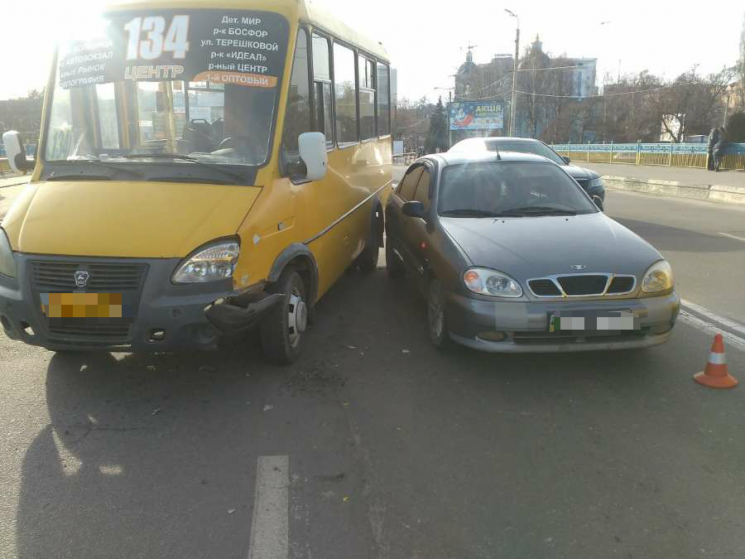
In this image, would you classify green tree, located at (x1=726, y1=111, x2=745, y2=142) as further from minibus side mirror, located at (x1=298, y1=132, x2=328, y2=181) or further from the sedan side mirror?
minibus side mirror, located at (x1=298, y1=132, x2=328, y2=181)

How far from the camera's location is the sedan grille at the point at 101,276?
3557 mm

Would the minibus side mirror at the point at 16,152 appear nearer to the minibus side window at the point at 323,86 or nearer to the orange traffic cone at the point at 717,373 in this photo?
the minibus side window at the point at 323,86

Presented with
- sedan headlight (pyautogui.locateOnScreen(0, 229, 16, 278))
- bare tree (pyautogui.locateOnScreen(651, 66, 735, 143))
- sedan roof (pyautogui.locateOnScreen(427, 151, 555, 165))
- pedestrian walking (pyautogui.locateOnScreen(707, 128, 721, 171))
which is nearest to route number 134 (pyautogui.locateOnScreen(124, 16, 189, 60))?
sedan headlight (pyautogui.locateOnScreen(0, 229, 16, 278))

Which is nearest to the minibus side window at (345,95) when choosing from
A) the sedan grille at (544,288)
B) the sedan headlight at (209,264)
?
the sedan headlight at (209,264)

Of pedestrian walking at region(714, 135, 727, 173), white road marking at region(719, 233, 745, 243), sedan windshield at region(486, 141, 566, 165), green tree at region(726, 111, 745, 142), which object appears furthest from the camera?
green tree at region(726, 111, 745, 142)

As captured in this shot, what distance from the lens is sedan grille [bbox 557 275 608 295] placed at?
411 cm

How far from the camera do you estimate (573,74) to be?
7881 centimetres

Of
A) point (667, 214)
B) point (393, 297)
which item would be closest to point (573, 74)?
point (667, 214)

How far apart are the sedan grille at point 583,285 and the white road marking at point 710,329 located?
1.67 m

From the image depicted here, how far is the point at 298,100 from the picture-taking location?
4629mm

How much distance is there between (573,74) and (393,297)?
81.6 metres

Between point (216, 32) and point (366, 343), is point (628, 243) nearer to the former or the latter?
point (366, 343)

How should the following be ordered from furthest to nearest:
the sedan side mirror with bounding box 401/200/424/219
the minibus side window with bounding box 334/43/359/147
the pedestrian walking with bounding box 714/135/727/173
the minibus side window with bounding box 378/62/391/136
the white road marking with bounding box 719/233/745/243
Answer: the pedestrian walking with bounding box 714/135/727/173 < the white road marking with bounding box 719/233/745/243 < the minibus side window with bounding box 378/62/391/136 < the minibus side window with bounding box 334/43/359/147 < the sedan side mirror with bounding box 401/200/424/219

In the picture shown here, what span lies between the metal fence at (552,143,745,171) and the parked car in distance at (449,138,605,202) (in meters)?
17.8
